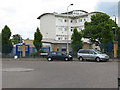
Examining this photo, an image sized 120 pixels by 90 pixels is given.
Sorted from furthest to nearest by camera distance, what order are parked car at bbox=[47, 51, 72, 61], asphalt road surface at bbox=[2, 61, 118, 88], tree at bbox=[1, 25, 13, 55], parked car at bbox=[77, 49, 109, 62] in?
tree at bbox=[1, 25, 13, 55], parked car at bbox=[47, 51, 72, 61], parked car at bbox=[77, 49, 109, 62], asphalt road surface at bbox=[2, 61, 118, 88]

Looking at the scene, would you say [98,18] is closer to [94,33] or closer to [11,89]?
[94,33]

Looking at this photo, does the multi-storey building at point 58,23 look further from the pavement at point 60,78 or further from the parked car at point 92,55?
the pavement at point 60,78

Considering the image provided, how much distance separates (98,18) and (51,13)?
18.3 metres

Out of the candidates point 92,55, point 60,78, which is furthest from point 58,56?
point 60,78

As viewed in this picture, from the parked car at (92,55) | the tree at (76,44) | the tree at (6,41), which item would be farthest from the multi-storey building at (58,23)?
the parked car at (92,55)

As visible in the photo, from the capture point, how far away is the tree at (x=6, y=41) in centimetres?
3372

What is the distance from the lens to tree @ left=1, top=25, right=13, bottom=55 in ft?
111

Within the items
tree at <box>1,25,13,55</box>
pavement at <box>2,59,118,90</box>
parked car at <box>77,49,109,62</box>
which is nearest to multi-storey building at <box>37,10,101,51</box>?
tree at <box>1,25,13,55</box>

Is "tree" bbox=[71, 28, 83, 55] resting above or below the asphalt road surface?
above

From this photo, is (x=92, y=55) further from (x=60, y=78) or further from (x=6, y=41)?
(x=6, y=41)

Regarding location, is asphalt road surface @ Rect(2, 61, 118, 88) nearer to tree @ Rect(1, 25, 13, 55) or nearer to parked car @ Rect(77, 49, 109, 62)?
parked car @ Rect(77, 49, 109, 62)

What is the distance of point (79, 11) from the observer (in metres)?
62.4

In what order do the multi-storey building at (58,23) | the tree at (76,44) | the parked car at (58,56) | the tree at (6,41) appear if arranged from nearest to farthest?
the parked car at (58,56) → the tree at (76,44) → the tree at (6,41) → the multi-storey building at (58,23)

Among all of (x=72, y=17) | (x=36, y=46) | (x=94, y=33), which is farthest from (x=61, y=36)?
(x=36, y=46)
